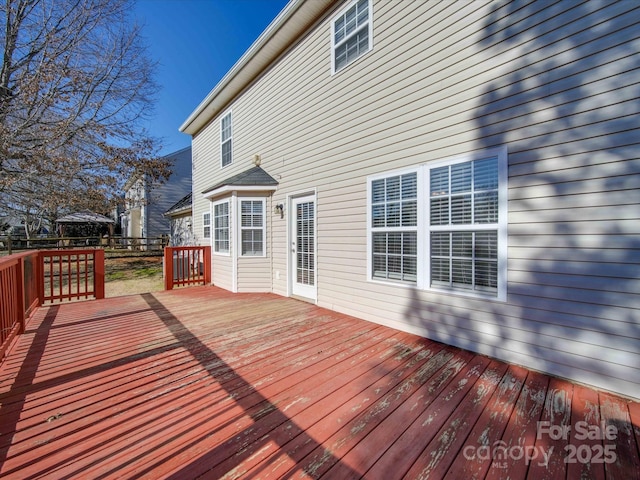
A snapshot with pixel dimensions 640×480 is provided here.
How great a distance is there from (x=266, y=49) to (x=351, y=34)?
2.23 meters

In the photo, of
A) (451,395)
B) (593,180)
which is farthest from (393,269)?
(593,180)

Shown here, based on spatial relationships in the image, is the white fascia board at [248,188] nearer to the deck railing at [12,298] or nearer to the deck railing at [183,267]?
the deck railing at [183,267]

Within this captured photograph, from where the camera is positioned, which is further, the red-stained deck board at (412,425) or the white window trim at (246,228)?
the white window trim at (246,228)

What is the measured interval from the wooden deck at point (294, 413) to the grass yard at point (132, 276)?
169 inches

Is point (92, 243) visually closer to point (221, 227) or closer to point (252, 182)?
point (221, 227)

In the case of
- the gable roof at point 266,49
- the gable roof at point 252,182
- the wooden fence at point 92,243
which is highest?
the gable roof at point 266,49

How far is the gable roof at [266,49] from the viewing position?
484cm

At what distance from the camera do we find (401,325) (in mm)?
3703

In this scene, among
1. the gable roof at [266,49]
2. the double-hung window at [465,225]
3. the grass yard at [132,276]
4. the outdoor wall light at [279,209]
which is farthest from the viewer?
the grass yard at [132,276]

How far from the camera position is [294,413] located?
2006 millimetres

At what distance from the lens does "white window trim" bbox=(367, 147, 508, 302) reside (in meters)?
2.83

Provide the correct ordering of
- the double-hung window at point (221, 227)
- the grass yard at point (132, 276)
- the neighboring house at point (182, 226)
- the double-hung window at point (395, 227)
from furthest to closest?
the neighboring house at point (182, 226)
the grass yard at point (132, 276)
the double-hung window at point (221, 227)
the double-hung window at point (395, 227)

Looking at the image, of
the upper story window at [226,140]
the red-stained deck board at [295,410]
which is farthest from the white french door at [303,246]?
the upper story window at [226,140]

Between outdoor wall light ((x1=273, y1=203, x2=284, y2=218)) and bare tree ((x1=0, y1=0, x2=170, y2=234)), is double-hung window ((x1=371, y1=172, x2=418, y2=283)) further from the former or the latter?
bare tree ((x1=0, y1=0, x2=170, y2=234))
